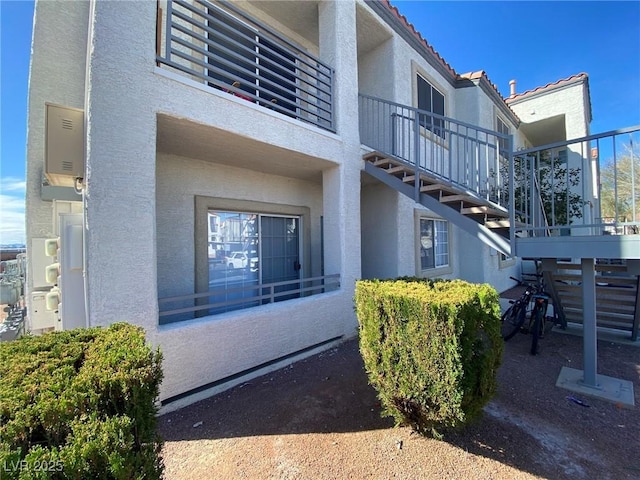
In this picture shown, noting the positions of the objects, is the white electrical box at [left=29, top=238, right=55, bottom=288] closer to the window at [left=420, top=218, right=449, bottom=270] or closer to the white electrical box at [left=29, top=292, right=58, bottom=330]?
the white electrical box at [left=29, top=292, right=58, bottom=330]

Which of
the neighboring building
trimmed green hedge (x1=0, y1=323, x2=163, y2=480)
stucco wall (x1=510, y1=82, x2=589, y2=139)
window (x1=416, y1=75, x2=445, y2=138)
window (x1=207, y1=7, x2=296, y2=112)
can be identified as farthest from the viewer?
stucco wall (x1=510, y1=82, x2=589, y2=139)

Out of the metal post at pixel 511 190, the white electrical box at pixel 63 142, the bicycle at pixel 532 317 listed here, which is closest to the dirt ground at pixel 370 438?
the bicycle at pixel 532 317

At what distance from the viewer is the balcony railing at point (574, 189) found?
11.4ft

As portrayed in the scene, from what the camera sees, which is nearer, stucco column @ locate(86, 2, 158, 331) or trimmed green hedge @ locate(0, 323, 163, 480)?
trimmed green hedge @ locate(0, 323, 163, 480)

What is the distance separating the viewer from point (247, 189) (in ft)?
18.6

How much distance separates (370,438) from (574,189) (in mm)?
14878

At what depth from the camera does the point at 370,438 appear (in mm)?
2885

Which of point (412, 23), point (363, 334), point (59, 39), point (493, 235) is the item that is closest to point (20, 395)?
point (363, 334)

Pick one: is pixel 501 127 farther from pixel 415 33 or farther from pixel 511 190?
pixel 511 190

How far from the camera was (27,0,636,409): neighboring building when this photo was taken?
317 centimetres

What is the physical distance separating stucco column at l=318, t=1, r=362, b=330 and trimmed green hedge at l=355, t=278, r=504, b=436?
2.72m

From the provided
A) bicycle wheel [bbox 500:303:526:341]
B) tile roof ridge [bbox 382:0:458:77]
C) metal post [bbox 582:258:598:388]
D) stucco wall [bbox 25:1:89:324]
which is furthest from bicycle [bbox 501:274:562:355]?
stucco wall [bbox 25:1:89:324]

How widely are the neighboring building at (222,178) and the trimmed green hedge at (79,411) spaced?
1.55m


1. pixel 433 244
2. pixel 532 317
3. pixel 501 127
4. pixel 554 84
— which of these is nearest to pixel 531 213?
pixel 532 317
